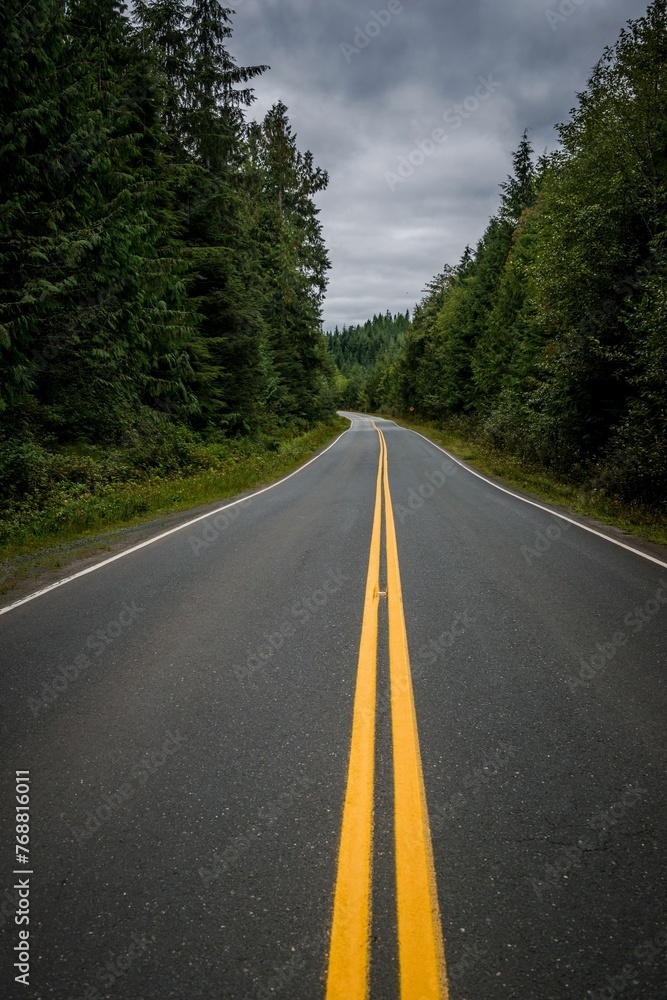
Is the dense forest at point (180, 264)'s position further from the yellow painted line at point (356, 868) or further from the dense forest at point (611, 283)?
the yellow painted line at point (356, 868)

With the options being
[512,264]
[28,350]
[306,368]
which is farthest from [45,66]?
[306,368]

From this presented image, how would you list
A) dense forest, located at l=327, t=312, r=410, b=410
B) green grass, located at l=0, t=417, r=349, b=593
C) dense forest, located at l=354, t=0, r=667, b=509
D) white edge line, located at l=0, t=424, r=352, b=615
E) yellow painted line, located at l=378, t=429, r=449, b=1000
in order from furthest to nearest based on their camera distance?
1. dense forest, located at l=327, t=312, r=410, b=410
2. dense forest, located at l=354, t=0, r=667, b=509
3. green grass, located at l=0, t=417, r=349, b=593
4. white edge line, located at l=0, t=424, r=352, b=615
5. yellow painted line, located at l=378, t=429, r=449, b=1000

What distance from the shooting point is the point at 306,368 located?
3659 cm

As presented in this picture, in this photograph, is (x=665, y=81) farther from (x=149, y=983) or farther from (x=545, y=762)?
(x=149, y=983)

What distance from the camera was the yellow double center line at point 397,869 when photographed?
1.72 m

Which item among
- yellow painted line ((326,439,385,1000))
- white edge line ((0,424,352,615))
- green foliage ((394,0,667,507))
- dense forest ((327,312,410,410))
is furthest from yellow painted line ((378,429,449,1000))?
dense forest ((327,312,410,410))

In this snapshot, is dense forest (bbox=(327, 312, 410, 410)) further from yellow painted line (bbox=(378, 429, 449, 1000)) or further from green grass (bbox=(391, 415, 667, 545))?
yellow painted line (bbox=(378, 429, 449, 1000))

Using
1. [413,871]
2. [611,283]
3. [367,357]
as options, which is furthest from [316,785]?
[367,357]

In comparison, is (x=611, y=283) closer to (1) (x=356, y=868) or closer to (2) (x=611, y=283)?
(2) (x=611, y=283)

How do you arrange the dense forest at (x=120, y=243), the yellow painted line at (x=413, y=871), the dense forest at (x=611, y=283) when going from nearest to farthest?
the yellow painted line at (x=413, y=871) → the dense forest at (x=120, y=243) → the dense forest at (x=611, y=283)

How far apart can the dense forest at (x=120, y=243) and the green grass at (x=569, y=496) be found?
10.6 meters

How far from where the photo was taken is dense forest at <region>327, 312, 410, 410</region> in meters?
93.8

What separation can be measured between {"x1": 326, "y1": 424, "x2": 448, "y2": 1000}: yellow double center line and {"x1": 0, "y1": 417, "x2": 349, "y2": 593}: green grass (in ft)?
17.6

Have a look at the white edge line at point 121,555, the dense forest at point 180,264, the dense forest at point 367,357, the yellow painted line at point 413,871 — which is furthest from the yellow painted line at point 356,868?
the dense forest at point 367,357
